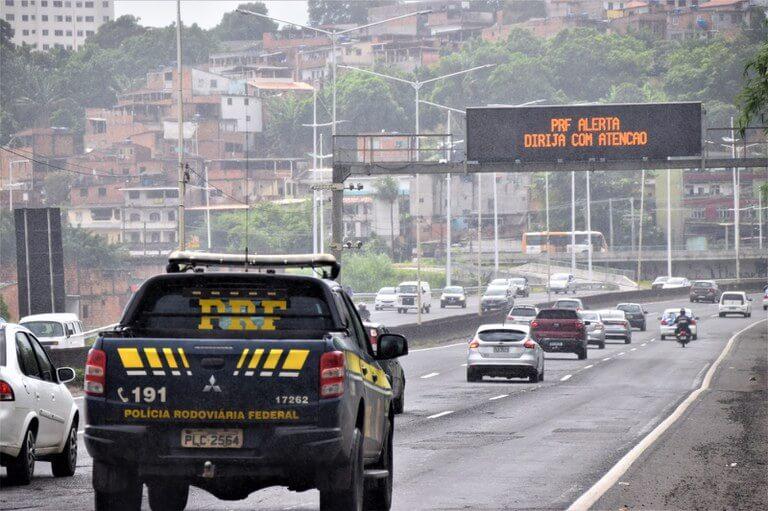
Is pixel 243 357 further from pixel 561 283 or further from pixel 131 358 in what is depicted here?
pixel 561 283

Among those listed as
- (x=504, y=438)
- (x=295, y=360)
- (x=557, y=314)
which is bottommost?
(x=557, y=314)

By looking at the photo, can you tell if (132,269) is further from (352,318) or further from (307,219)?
(352,318)

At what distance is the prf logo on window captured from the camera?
423 inches

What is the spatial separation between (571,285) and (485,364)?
89670 millimetres

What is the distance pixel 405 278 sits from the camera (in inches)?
6147

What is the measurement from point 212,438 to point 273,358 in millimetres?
679

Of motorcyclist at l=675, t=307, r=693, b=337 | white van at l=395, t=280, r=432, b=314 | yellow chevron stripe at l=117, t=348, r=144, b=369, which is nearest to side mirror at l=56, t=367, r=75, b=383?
yellow chevron stripe at l=117, t=348, r=144, b=369

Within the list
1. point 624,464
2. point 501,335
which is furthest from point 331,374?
point 501,335

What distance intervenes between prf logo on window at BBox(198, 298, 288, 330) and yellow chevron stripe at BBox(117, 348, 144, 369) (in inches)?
38.8

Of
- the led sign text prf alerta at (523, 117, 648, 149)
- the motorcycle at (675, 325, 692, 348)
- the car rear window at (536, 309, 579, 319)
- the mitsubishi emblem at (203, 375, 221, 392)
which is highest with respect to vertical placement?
the led sign text prf alerta at (523, 117, 648, 149)

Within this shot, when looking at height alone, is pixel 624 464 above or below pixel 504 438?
above

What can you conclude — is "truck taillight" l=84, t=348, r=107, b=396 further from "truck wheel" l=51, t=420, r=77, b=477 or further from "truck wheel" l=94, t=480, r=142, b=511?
"truck wheel" l=51, t=420, r=77, b=477

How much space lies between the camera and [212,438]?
32.7ft

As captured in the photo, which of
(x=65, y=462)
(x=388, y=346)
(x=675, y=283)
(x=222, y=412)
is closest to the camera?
(x=222, y=412)
